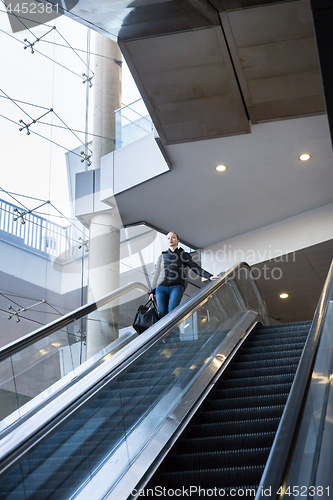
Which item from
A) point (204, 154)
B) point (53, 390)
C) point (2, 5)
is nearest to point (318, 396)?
point (53, 390)

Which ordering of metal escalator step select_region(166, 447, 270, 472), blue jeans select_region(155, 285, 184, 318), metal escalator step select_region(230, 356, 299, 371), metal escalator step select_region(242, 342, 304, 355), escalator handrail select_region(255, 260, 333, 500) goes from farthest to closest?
1. blue jeans select_region(155, 285, 184, 318)
2. metal escalator step select_region(242, 342, 304, 355)
3. metal escalator step select_region(230, 356, 299, 371)
4. metal escalator step select_region(166, 447, 270, 472)
5. escalator handrail select_region(255, 260, 333, 500)

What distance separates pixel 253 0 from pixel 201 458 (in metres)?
5.79

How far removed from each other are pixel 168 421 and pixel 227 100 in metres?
5.74

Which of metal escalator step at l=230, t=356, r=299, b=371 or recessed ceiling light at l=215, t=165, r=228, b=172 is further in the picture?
recessed ceiling light at l=215, t=165, r=228, b=172

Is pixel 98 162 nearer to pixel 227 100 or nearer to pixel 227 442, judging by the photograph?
pixel 227 100

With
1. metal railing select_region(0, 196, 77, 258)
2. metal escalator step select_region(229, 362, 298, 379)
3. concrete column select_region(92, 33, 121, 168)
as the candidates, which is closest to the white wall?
concrete column select_region(92, 33, 121, 168)

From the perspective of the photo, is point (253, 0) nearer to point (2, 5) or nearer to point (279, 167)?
point (279, 167)

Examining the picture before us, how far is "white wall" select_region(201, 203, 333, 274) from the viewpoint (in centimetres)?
1184

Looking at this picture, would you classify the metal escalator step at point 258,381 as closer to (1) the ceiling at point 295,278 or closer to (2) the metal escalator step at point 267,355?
(2) the metal escalator step at point 267,355

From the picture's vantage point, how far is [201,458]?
356 centimetres

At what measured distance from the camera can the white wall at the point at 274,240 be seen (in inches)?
466

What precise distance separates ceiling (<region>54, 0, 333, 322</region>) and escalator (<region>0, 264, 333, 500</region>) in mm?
2832

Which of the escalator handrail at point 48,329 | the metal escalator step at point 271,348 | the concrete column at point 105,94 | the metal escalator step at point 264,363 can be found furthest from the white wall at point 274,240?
the metal escalator step at point 264,363

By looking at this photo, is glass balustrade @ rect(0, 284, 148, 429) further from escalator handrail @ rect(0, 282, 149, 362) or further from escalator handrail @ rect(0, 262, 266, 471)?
escalator handrail @ rect(0, 262, 266, 471)
